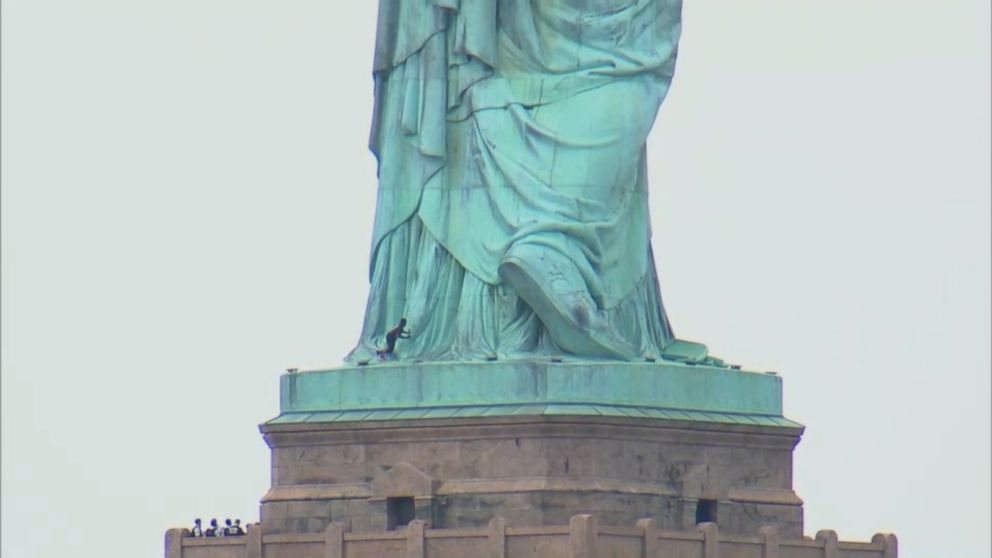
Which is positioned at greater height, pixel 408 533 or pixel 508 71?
pixel 508 71

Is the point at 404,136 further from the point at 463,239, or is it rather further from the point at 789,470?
the point at 789,470

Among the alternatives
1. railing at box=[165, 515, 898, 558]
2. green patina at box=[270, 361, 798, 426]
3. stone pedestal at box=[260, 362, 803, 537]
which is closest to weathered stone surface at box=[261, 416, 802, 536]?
stone pedestal at box=[260, 362, 803, 537]

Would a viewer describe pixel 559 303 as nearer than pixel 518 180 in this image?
Yes

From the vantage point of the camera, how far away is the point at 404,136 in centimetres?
8400

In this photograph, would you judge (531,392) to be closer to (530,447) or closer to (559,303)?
(530,447)

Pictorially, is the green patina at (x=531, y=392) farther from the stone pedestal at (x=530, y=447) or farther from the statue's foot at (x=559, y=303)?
the statue's foot at (x=559, y=303)

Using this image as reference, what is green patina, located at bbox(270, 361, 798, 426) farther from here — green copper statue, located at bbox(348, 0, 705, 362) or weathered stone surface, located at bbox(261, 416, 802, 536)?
green copper statue, located at bbox(348, 0, 705, 362)

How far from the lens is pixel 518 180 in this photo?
82812 millimetres

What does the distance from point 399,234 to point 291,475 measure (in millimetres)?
3786

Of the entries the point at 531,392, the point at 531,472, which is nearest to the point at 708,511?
the point at 531,472

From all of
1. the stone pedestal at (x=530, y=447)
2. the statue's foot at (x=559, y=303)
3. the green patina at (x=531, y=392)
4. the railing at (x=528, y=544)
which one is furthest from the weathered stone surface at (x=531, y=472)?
the statue's foot at (x=559, y=303)

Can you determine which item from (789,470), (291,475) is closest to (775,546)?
(789,470)

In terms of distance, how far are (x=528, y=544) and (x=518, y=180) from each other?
560 cm

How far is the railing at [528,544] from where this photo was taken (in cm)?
8012
